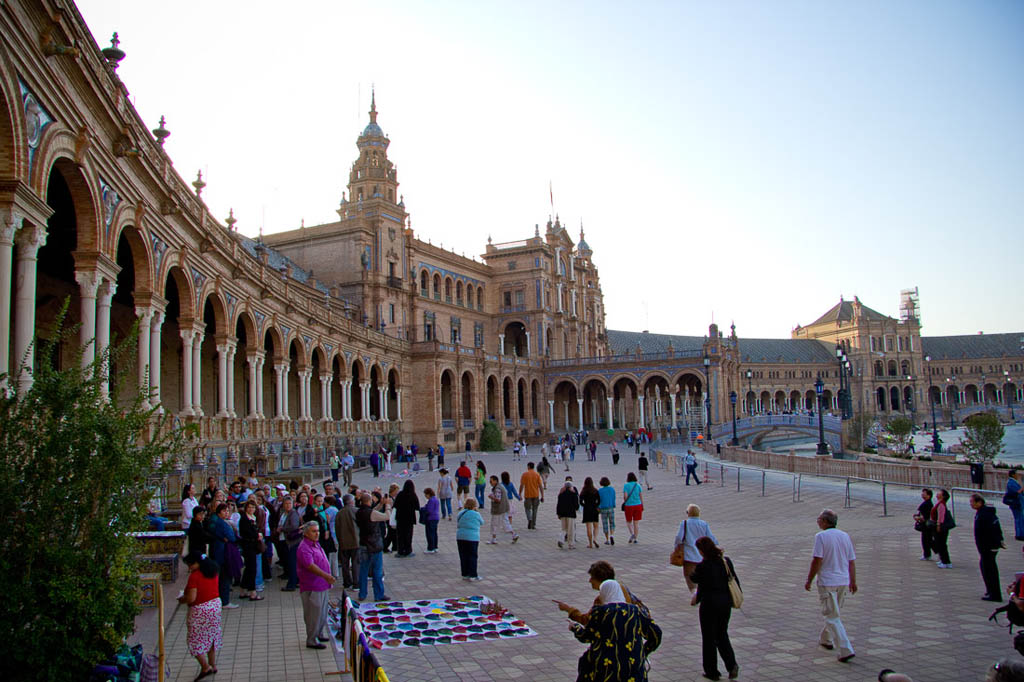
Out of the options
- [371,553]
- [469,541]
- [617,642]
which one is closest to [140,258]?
[371,553]

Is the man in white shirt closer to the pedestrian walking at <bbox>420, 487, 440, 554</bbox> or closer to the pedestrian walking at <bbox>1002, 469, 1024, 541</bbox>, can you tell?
the pedestrian walking at <bbox>1002, 469, 1024, 541</bbox>

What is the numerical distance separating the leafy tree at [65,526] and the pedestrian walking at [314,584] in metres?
2.14

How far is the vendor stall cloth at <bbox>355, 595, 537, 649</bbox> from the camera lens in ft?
28.1

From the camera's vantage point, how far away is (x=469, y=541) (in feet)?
37.9

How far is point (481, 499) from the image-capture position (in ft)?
66.5

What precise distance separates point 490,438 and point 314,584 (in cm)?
4428

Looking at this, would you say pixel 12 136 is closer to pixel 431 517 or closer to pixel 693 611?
pixel 431 517

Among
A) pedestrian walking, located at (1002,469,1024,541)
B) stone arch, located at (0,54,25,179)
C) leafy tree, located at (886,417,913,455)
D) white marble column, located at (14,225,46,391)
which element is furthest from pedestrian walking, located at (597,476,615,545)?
leafy tree, located at (886,417,913,455)

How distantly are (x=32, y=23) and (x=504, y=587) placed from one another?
33.5 feet

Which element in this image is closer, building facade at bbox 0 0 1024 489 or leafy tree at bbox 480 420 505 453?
building facade at bbox 0 0 1024 489

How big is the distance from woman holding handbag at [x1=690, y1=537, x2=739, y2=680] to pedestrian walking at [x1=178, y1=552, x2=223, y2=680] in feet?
14.4

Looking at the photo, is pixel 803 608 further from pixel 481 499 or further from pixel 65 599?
pixel 481 499

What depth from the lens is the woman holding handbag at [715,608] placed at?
6.95 m

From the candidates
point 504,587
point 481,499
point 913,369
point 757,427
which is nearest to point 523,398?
point 757,427
